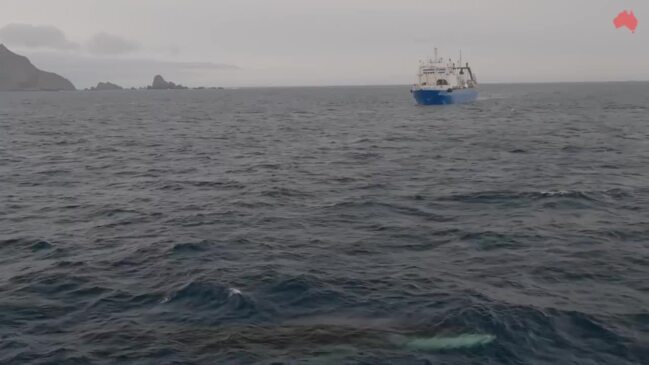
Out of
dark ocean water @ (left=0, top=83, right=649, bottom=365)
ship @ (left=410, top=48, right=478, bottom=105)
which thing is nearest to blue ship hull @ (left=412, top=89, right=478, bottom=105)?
ship @ (left=410, top=48, right=478, bottom=105)

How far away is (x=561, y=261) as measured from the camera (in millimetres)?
17078

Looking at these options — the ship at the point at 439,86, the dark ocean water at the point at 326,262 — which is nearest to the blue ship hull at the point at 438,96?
the ship at the point at 439,86

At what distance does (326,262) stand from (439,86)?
95.7 meters

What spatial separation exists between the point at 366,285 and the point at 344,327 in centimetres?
275

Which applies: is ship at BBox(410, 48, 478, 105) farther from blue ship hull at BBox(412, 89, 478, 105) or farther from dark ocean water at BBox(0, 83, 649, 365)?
dark ocean water at BBox(0, 83, 649, 365)

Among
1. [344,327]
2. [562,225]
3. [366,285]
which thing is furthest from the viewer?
[562,225]

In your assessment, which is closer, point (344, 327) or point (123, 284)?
point (344, 327)

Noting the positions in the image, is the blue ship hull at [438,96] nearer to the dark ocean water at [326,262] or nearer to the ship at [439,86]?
the ship at [439,86]

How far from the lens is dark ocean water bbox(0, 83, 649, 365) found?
1198 centimetres

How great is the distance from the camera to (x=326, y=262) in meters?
17.3

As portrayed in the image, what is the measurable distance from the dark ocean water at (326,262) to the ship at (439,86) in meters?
67.9

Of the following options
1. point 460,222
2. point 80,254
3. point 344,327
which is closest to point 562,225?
point 460,222

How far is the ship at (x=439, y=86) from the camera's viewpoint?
10285cm

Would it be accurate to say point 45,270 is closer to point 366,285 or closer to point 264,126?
point 366,285
